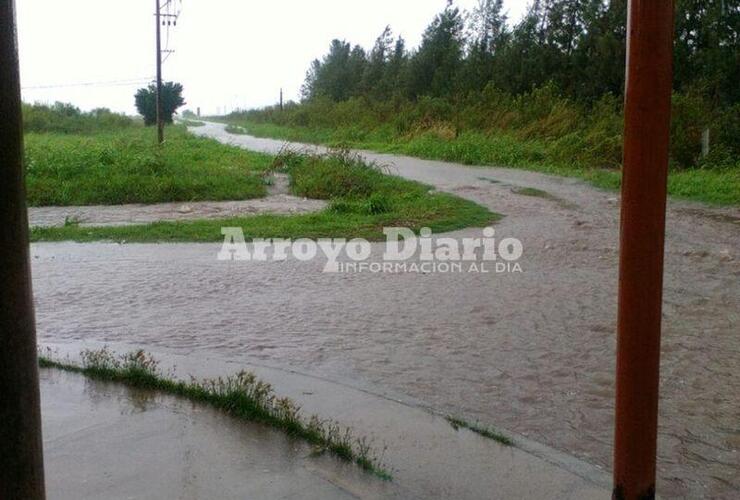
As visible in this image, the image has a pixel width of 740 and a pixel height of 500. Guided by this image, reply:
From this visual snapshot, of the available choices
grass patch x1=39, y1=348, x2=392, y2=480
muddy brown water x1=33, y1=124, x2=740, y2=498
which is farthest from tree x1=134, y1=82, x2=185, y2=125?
grass patch x1=39, y1=348, x2=392, y2=480

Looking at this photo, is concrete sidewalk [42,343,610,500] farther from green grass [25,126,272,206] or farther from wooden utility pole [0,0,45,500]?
green grass [25,126,272,206]

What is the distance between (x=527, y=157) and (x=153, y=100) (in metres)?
39.7

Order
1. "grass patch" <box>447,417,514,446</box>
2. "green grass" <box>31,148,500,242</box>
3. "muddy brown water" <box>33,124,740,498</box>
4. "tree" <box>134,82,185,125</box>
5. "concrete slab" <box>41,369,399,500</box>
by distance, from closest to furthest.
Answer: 1. "concrete slab" <box>41,369,399,500</box>
2. "grass patch" <box>447,417,514,446</box>
3. "muddy brown water" <box>33,124,740,498</box>
4. "green grass" <box>31,148,500,242</box>
5. "tree" <box>134,82,185,125</box>

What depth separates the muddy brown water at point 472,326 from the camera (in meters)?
4.68

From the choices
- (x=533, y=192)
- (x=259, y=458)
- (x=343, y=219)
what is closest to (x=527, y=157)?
(x=533, y=192)

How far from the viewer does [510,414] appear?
4.75 m

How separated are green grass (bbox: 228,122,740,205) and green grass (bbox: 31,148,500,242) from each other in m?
4.09

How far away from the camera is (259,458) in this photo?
3.79 meters

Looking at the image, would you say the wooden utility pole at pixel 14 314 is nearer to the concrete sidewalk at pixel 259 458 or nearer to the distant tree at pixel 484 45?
the concrete sidewalk at pixel 259 458

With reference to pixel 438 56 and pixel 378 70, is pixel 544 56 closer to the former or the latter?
pixel 438 56

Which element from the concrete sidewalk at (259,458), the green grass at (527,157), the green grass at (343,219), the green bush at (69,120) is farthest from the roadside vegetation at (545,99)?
the concrete sidewalk at (259,458)

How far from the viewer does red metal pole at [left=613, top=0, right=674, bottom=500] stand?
250 centimetres

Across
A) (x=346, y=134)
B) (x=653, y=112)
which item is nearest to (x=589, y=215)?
(x=653, y=112)

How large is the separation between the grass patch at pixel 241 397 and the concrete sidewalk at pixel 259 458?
8cm
